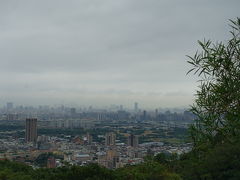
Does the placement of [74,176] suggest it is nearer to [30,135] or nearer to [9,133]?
[30,135]

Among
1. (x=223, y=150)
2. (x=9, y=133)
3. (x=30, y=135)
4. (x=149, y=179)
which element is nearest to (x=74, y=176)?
(x=149, y=179)

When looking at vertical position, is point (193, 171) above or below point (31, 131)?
above

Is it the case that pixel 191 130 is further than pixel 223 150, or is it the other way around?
pixel 223 150

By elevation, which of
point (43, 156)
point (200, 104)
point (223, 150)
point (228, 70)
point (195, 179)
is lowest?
point (43, 156)

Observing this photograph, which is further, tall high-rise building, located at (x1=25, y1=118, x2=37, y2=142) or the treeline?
tall high-rise building, located at (x1=25, y1=118, x2=37, y2=142)

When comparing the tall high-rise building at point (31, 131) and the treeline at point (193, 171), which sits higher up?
the treeline at point (193, 171)

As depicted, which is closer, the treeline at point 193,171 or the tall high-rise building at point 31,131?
the treeline at point 193,171

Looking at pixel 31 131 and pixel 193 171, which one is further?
pixel 31 131

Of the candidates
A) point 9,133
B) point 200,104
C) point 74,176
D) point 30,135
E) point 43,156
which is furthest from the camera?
point 9,133

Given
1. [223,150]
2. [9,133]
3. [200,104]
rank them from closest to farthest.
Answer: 1. [200,104]
2. [223,150]
3. [9,133]

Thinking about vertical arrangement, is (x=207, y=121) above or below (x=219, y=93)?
below

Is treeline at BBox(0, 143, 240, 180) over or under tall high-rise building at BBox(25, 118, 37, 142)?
over
